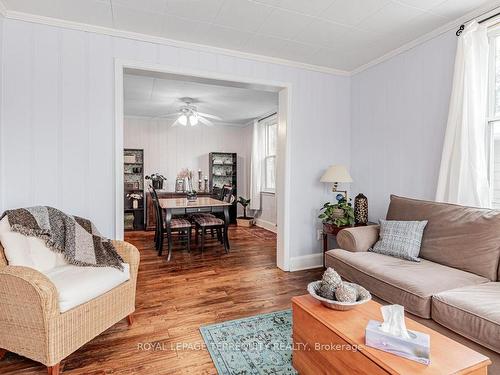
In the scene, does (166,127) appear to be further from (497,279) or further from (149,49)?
(497,279)

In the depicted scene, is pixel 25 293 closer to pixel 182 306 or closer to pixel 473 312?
pixel 182 306

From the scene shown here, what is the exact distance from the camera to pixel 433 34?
105 inches

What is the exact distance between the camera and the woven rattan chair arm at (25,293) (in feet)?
4.99

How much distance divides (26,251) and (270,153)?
4.91 m

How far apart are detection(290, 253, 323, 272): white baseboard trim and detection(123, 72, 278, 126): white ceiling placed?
2.18m

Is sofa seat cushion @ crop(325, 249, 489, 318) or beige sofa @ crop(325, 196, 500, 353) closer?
beige sofa @ crop(325, 196, 500, 353)

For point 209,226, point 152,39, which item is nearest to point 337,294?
point 152,39

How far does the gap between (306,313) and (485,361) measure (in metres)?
0.72

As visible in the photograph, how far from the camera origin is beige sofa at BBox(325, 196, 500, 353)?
1.49m

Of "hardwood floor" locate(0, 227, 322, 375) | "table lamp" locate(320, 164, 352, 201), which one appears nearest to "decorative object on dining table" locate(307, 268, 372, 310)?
"hardwood floor" locate(0, 227, 322, 375)

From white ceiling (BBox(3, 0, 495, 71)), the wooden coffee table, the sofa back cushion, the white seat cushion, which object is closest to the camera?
the wooden coffee table

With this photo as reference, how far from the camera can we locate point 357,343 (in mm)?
1178

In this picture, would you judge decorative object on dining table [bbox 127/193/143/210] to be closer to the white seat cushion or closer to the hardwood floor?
the hardwood floor

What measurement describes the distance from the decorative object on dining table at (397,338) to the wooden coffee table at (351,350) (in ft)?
0.08
